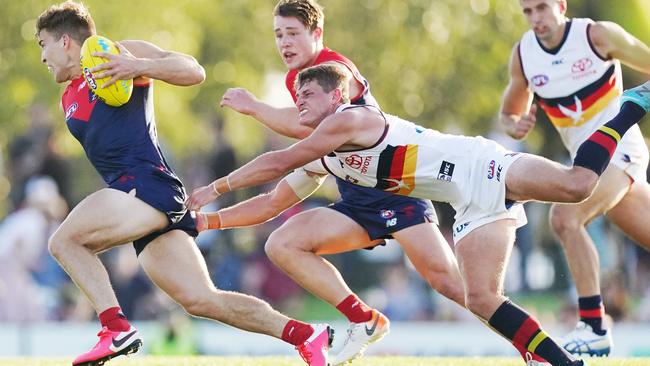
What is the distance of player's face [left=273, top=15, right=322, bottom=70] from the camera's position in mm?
9438

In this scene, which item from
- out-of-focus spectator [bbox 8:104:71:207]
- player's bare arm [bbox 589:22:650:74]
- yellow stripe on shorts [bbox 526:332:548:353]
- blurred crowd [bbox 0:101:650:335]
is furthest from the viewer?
out-of-focus spectator [bbox 8:104:71:207]

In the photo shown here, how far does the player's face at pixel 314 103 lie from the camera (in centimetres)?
848

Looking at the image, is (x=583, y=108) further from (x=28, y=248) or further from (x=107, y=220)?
(x=28, y=248)

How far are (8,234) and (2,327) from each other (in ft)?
6.86

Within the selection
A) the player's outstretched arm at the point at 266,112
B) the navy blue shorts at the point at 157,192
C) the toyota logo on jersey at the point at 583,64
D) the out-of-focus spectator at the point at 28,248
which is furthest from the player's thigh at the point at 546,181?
the out-of-focus spectator at the point at 28,248

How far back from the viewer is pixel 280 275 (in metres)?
18.0

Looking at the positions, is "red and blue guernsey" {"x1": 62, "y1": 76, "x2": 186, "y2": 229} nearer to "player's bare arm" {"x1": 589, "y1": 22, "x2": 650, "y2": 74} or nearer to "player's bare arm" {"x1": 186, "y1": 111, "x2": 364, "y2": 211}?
"player's bare arm" {"x1": 186, "y1": 111, "x2": 364, "y2": 211}

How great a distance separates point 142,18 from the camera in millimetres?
23797

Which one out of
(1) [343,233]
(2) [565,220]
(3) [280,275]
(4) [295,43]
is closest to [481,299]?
(1) [343,233]

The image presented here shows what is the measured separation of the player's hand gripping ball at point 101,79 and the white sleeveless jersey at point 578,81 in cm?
351

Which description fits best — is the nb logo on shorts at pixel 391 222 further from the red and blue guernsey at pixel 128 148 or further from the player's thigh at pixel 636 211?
the player's thigh at pixel 636 211

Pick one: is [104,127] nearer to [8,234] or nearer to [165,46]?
[8,234]

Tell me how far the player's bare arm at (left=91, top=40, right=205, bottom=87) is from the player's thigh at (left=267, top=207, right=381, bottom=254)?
1.35 metres

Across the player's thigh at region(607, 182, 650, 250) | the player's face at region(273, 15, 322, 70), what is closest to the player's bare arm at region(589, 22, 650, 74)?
the player's thigh at region(607, 182, 650, 250)
